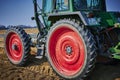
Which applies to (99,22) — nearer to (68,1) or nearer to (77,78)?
(68,1)

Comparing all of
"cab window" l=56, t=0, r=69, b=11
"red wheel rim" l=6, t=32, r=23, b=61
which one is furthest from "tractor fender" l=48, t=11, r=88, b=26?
"red wheel rim" l=6, t=32, r=23, b=61

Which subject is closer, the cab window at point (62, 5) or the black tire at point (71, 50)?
the black tire at point (71, 50)

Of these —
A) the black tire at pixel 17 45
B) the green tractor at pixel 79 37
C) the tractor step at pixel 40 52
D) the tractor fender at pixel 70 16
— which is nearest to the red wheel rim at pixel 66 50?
the green tractor at pixel 79 37

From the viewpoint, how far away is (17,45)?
8594 millimetres

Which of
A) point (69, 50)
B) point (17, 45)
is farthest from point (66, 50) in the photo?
point (17, 45)

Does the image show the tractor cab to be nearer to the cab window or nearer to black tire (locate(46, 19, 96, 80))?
the cab window

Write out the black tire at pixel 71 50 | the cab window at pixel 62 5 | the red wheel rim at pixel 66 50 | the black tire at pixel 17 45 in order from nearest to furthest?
the black tire at pixel 71 50
the red wheel rim at pixel 66 50
the cab window at pixel 62 5
the black tire at pixel 17 45

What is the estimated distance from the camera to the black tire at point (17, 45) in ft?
26.6

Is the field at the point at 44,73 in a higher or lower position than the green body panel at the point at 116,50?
lower

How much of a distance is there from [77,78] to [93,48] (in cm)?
87

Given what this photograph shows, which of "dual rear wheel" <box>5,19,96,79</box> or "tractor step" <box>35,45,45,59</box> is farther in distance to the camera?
"tractor step" <box>35,45,45,59</box>

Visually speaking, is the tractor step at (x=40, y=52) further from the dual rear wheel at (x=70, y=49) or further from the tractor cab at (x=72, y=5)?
the tractor cab at (x=72, y=5)

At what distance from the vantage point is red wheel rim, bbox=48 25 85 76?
615 centimetres

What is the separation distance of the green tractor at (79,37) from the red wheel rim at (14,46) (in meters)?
1.02
